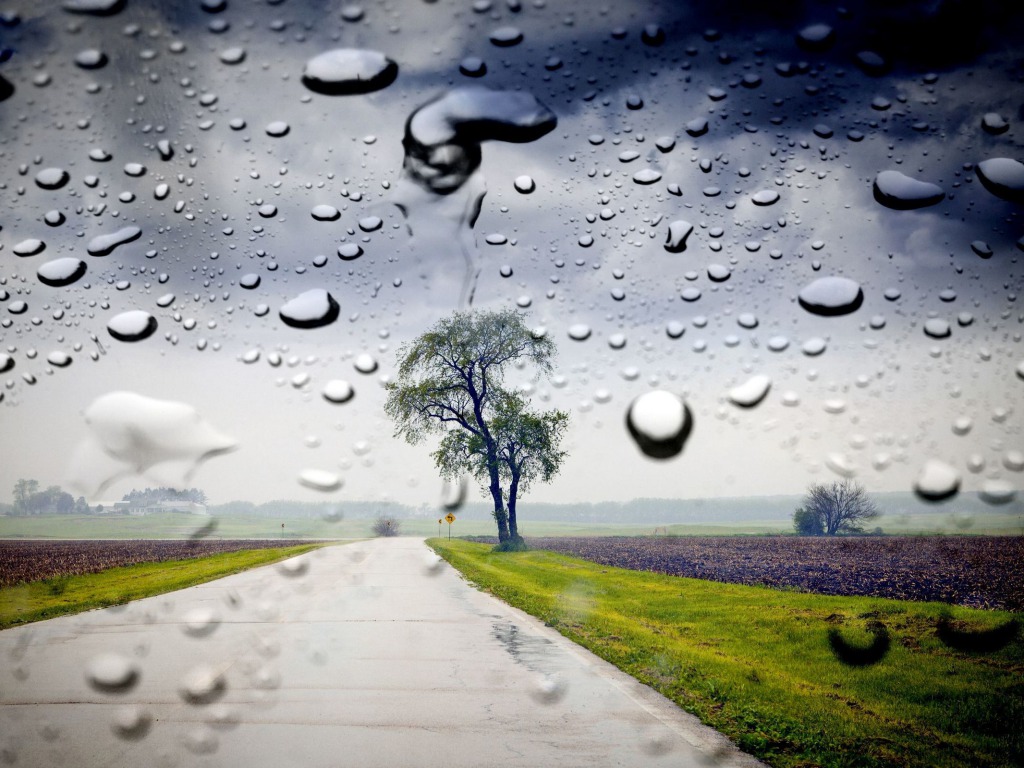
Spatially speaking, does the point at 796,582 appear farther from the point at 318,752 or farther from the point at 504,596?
the point at 318,752

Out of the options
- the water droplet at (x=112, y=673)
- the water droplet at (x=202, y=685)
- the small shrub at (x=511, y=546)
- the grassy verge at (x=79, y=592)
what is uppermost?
the water droplet at (x=202, y=685)

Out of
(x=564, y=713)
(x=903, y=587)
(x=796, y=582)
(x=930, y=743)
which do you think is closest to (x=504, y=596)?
(x=796, y=582)

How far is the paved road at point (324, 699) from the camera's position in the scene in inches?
176

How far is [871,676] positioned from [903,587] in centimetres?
929

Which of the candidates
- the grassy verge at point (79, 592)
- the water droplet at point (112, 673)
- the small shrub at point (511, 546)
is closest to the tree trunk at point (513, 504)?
the small shrub at point (511, 546)

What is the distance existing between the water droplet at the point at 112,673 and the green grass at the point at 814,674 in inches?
199

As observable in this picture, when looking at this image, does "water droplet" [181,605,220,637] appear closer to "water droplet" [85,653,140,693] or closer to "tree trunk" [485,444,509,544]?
"water droplet" [85,653,140,693]

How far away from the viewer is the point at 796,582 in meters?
17.1

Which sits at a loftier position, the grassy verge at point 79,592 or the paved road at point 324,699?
the paved road at point 324,699

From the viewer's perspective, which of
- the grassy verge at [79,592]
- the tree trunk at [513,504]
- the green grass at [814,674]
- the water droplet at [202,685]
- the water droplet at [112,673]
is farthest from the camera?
the tree trunk at [513,504]

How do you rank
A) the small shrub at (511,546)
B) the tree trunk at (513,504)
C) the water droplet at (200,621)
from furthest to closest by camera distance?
the small shrub at (511,546) < the tree trunk at (513,504) < the water droplet at (200,621)

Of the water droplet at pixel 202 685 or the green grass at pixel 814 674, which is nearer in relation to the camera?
the green grass at pixel 814 674

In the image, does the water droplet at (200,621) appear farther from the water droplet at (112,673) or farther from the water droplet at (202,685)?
the water droplet at (202,685)

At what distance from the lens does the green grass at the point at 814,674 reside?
4984 millimetres
